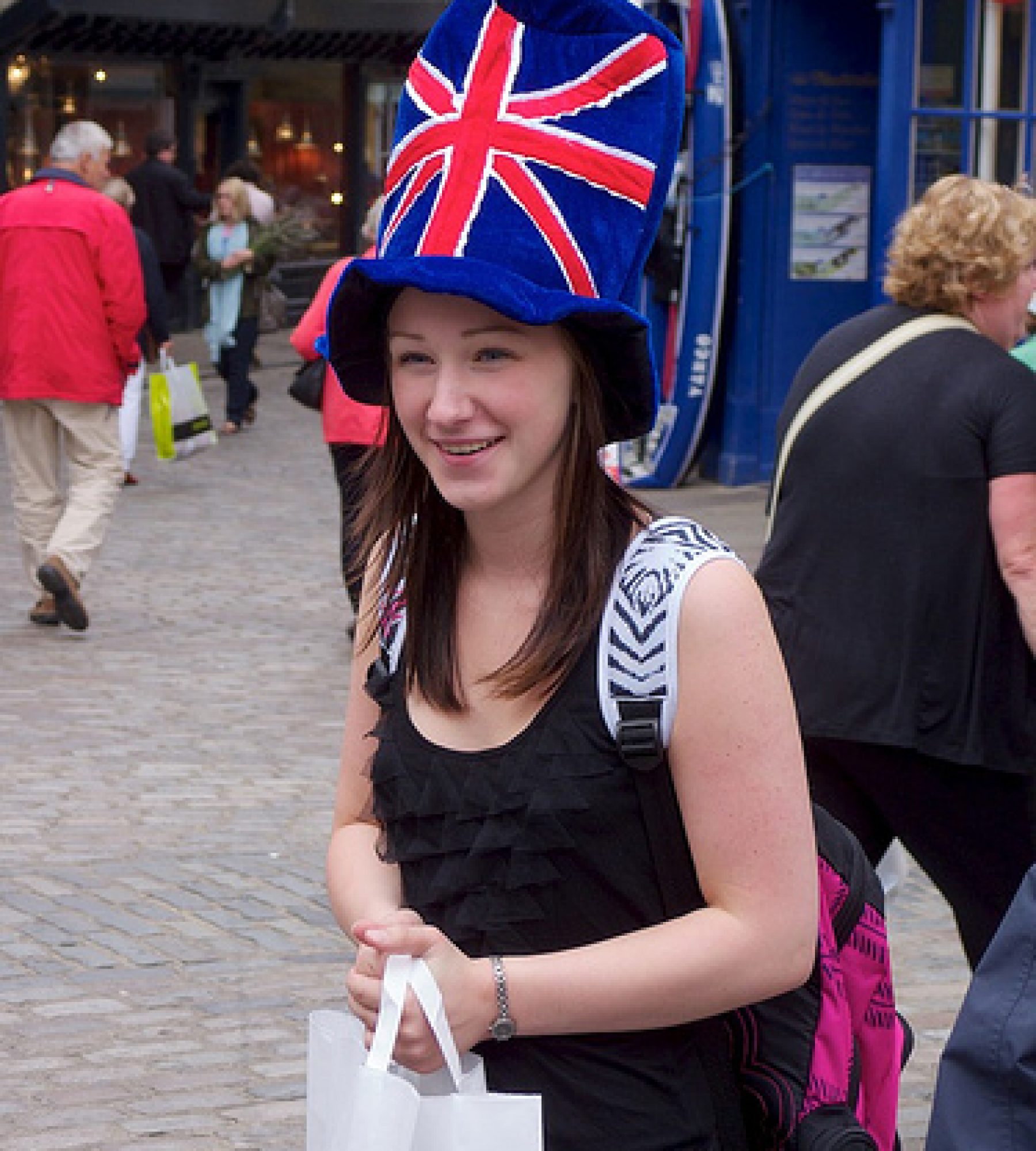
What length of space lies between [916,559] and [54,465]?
269 inches

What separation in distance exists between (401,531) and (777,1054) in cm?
68

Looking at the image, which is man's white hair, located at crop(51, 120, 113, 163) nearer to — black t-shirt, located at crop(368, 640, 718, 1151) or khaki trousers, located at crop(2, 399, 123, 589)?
khaki trousers, located at crop(2, 399, 123, 589)

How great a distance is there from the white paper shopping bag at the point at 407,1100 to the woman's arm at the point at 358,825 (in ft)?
0.87

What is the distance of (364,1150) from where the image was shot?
6.79 ft

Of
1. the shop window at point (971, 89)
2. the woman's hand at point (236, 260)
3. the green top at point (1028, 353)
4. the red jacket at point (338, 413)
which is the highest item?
the shop window at point (971, 89)

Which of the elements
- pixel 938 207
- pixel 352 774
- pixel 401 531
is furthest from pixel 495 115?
A: pixel 938 207

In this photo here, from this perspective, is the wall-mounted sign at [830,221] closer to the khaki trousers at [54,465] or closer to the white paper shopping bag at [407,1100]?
the khaki trousers at [54,465]

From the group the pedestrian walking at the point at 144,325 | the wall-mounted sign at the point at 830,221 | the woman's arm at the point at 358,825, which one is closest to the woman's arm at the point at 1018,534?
the woman's arm at the point at 358,825

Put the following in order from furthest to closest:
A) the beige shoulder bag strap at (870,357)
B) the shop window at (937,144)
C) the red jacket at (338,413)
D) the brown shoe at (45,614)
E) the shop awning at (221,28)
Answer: the shop awning at (221,28), the shop window at (937,144), the brown shoe at (45,614), the red jacket at (338,413), the beige shoulder bag strap at (870,357)

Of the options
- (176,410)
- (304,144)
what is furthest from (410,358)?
(304,144)

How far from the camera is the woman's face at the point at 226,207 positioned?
1773cm

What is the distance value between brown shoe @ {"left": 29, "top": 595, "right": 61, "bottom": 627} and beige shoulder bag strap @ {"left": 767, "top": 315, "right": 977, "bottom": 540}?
20.5 ft

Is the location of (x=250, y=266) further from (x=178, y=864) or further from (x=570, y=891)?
(x=570, y=891)

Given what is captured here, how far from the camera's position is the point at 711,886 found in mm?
2230
